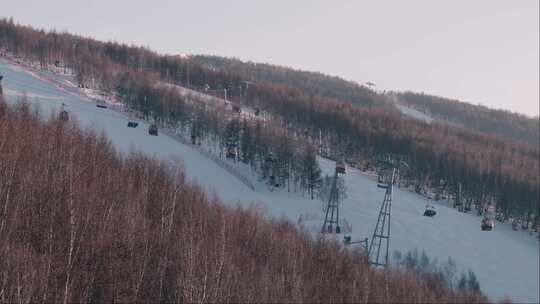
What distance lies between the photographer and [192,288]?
56.5ft

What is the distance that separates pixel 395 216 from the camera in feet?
197

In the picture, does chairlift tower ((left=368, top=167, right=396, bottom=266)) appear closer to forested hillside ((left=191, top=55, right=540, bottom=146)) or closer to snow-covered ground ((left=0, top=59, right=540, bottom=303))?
snow-covered ground ((left=0, top=59, right=540, bottom=303))

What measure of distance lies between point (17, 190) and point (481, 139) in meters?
101

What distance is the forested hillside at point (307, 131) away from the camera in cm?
7244

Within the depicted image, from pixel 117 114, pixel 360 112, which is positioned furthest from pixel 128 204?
pixel 360 112

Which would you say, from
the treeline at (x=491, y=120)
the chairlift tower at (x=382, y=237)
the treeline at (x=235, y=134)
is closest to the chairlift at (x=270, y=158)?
the treeline at (x=235, y=134)

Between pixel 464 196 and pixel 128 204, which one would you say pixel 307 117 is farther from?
pixel 128 204

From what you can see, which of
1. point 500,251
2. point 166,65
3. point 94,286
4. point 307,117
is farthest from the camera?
point 166,65

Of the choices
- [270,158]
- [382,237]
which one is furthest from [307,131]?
[382,237]

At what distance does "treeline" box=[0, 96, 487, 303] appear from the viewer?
678 inches

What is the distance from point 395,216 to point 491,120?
12733 centimetres

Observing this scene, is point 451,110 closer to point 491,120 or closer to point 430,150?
point 491,120

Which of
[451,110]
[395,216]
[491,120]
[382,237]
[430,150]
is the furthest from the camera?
[451,110]

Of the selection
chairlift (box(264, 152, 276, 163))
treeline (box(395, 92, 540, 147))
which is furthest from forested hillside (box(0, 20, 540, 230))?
treeline (box(395, 92, 540, 147))
